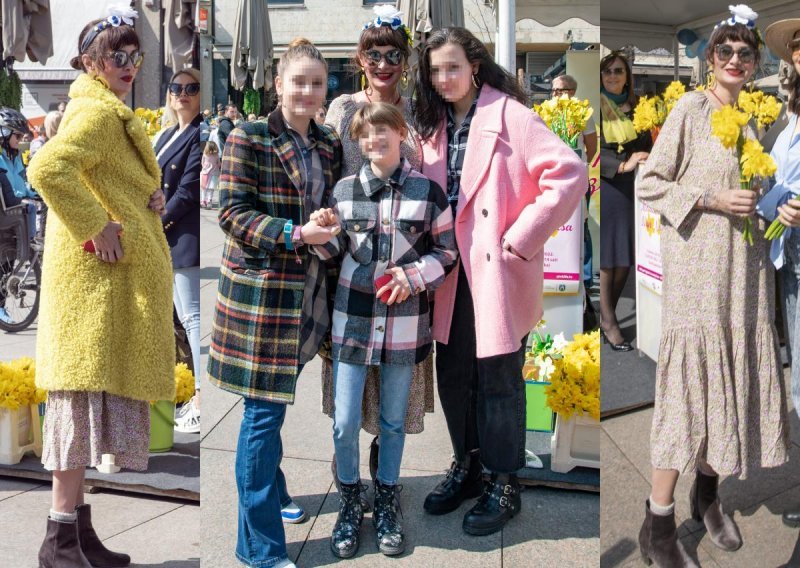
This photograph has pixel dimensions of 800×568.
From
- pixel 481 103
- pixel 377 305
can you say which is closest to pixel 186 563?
pixel 377 305

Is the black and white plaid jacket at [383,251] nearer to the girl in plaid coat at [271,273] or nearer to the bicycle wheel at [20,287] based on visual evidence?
the girl in plaid coat at [271,273]

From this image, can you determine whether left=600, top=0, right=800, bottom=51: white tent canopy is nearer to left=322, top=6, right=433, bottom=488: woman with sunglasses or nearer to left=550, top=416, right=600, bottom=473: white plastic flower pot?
left=322, top=6, right=433, bottom=488: woman with sunglasses

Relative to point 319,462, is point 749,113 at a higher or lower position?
higher

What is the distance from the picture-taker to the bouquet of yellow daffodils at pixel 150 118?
2605 millimetres

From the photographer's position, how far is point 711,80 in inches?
53.9

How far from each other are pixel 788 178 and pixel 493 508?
1.59 meters

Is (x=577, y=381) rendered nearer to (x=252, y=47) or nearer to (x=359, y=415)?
(x=359, y=415)

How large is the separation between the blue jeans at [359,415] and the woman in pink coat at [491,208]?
→ 0.19 m

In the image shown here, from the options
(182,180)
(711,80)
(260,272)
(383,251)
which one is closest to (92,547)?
(260,272)

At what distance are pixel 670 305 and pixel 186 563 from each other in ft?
6.04

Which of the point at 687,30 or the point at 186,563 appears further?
the point at 186,563

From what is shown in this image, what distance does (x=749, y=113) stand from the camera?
1.36 metres

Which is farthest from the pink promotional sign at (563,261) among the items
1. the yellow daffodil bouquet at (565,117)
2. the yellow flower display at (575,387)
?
the yellow flower display at (575,387)

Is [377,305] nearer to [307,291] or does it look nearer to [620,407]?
[307,291]
